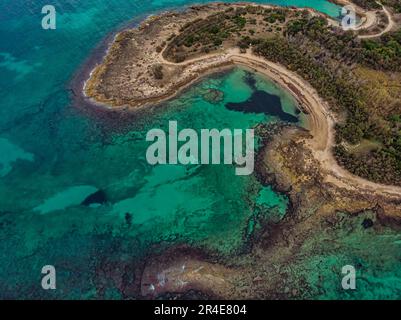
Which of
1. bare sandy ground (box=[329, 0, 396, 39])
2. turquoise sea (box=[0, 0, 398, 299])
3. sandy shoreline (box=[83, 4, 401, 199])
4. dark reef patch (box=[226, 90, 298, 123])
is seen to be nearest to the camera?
→ turquoise sea (box=[0, 0, 398, 299])

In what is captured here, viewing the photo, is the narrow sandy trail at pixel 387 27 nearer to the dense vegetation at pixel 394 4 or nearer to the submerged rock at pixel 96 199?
the dense vegetation at pixel 394 4

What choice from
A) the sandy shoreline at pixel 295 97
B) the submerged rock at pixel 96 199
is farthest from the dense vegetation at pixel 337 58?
the submerged rock at pixel 96 199

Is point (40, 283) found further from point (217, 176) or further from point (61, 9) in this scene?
point (61, 9)

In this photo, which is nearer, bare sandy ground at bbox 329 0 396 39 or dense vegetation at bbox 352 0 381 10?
bare sandy ground at bbox 329 0 396 39

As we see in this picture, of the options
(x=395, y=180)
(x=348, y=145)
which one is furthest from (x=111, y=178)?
(x=395, y=180)

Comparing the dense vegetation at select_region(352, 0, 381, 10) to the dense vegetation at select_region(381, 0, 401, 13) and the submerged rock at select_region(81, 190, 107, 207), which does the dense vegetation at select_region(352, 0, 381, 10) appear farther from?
the submerged rock at select_region(81, 190, 107, 207)

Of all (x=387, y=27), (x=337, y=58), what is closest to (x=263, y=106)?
(x=337, y=58)

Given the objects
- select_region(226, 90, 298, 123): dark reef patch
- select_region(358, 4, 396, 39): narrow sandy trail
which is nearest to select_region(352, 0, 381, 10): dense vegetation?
select_region(358, 4, 396, 39): narrow sandy trail
